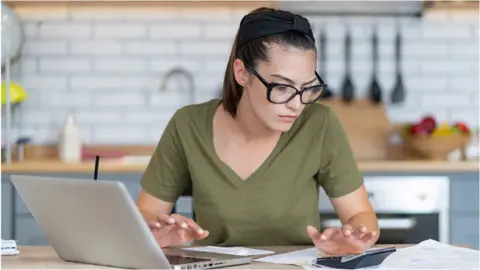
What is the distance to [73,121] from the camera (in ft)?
15.1

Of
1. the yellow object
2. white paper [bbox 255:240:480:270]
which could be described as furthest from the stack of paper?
the yellow object

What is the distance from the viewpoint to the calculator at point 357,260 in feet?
6.08

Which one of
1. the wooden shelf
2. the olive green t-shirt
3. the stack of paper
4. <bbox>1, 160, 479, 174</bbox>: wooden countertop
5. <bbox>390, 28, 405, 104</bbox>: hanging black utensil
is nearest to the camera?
the stack of paper

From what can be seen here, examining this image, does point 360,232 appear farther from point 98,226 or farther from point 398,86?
point 398,86

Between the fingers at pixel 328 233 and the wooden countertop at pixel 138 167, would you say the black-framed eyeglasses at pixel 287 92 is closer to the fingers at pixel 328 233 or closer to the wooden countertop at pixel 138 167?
the fingers at pixel 328 233

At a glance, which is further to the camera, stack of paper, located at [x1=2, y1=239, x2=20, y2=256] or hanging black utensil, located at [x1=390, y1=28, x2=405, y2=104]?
hanging black utensil, located at [x1=390, y1=28, x2=405, y2=104]

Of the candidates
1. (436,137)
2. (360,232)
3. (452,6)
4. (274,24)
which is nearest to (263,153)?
(274,24)

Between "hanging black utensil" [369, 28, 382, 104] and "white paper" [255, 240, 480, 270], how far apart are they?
2538 mm

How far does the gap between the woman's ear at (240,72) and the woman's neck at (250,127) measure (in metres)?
0.08

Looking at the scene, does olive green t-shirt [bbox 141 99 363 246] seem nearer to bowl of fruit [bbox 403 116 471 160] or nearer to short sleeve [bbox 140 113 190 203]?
short sleeve [bbox 140 113 190 203]

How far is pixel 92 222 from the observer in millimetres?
1812

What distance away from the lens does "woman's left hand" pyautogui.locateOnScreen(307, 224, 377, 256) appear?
1991 millimetres

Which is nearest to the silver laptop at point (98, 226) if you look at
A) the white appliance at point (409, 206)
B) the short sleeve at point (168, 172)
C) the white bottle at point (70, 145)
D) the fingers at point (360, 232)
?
the fingers at point (360, 232)

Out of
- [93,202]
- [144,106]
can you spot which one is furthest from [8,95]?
[93,202]
